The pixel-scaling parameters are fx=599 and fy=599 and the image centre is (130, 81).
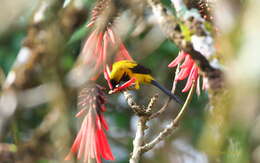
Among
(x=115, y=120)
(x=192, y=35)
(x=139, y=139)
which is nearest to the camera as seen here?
(x=192, y=35)

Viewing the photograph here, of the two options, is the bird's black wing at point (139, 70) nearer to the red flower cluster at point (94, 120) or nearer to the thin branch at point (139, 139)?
the red flower cluster at point (94, 120)

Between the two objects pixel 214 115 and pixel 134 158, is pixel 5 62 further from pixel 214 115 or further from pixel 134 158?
pixel 214 115

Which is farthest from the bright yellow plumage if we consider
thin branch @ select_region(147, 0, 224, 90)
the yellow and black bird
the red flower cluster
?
thin branch @ select_region(147, 0, 224, 90)

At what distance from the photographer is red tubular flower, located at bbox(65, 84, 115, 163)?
1.40 m

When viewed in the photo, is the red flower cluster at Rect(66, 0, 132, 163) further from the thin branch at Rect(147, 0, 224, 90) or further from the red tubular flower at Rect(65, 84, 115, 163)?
the thin branch at Rect(147, 0, 224, 90)

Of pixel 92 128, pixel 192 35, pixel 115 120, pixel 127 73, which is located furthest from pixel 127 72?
pixel 115 120

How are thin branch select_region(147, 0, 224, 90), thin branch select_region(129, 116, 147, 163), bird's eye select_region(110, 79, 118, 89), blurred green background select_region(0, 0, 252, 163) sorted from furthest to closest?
bird's eye select_region(110, 79, 118, 89) → thin branch select_region(129, 116, 147, 163) → thin branch select_region(147, 0, 224, 90) → blurred green background select_region(0, 0, 252, 163)

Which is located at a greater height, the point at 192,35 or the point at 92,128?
the point at 192,35

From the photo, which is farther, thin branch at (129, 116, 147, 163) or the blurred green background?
thin branch at (129, 116, 147, 163)

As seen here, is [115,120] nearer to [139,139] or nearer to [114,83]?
[114,83]

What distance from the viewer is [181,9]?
969 mm

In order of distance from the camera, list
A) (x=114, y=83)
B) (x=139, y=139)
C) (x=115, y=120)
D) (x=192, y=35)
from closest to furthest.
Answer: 1. (x=192, y=35)
2. (x=139, y=139)
3. (x=114, y=83)
4. (x=115, y=120)

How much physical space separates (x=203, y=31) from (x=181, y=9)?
0.07 meters

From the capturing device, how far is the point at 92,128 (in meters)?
1.46
